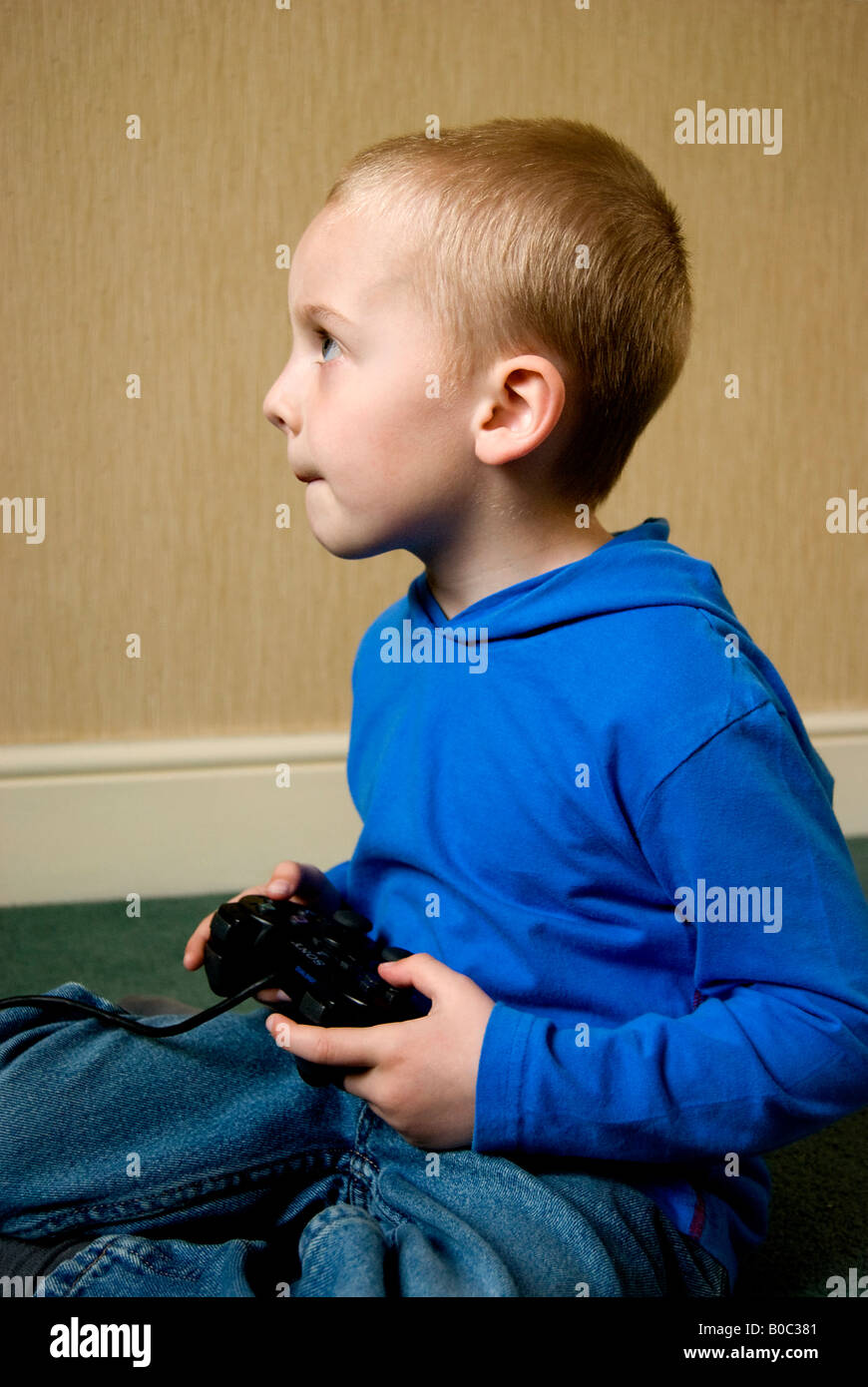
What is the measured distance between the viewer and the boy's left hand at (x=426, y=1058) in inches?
20.8

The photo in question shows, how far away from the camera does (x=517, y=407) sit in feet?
2.00

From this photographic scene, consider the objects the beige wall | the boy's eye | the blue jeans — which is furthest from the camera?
the beige wall

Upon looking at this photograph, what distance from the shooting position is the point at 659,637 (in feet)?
1.86

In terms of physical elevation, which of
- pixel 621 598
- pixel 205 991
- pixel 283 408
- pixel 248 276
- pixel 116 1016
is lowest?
pixel 205 991

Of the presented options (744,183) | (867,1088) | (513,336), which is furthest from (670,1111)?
(744,183)

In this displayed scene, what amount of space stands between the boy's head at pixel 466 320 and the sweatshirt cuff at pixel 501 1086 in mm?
266

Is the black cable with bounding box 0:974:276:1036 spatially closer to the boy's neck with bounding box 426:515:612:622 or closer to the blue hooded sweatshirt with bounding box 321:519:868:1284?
the blue hooded sweatshirt with bounding box 321:519:868:1284

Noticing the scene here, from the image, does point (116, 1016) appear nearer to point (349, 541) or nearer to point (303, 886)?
point (303, 886)

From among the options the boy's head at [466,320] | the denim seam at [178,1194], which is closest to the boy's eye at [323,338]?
the boy's head at [466,320]

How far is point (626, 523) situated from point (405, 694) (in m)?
0.76

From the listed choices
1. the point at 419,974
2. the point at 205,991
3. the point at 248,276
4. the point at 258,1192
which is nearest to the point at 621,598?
the point at 419,974

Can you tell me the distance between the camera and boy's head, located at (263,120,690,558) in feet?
1.96

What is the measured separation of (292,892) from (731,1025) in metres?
0.29

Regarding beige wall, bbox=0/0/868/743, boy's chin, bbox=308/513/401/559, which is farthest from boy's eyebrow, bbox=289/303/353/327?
beige wall, bbox=0/0/868/743
